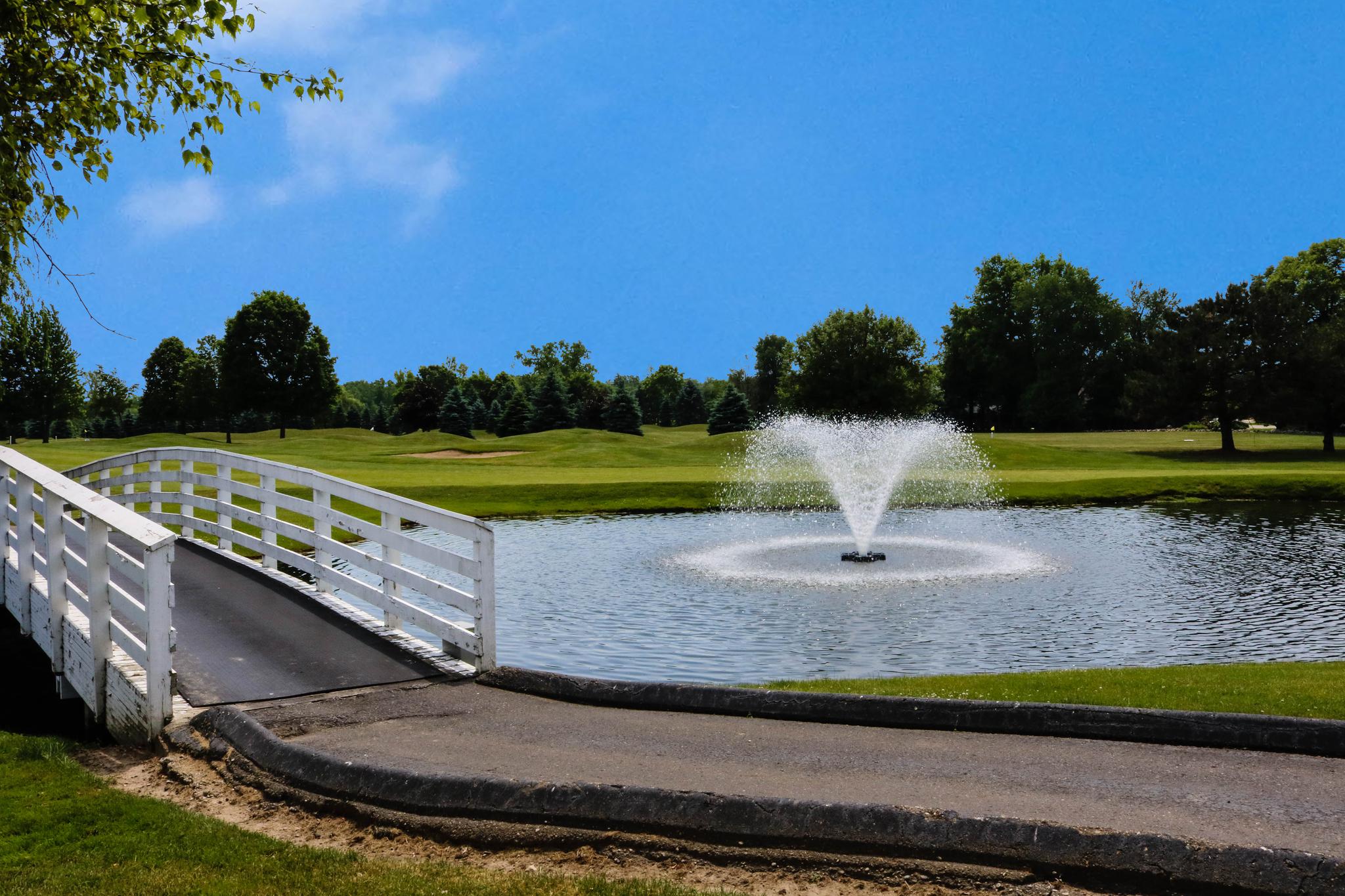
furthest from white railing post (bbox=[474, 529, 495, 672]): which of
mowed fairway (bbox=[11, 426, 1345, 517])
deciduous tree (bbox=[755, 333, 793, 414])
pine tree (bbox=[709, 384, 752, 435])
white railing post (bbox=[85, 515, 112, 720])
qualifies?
deciduous tree (bbox=[755, 333, 793, 414])

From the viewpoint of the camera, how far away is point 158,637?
8062 mm

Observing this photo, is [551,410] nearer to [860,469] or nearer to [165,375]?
[165,375]

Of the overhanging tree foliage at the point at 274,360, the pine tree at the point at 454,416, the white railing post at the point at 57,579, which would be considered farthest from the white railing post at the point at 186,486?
the pine tree at the point at 454,416

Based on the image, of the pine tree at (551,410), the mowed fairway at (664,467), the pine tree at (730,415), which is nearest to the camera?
the mowed fairway at (664,467)

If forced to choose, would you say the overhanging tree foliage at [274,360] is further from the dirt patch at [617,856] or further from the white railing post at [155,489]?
the dirt patch at [617,856]

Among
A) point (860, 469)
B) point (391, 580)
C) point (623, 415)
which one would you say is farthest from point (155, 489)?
point (623, 415)

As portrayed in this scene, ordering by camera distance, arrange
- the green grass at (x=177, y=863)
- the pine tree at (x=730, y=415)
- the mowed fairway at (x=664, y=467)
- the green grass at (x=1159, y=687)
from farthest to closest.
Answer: the pine tree at (x=730, y=415) < the mowed fairway at (x=664, y=467) < the green grass at (x=1159, y=687) < the green grass at (x=177, y=863)

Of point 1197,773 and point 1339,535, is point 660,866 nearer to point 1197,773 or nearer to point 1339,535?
point 1197,773

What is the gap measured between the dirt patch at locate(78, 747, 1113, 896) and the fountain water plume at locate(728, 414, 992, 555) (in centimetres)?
1607

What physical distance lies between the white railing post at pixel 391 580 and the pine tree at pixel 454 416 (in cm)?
9116

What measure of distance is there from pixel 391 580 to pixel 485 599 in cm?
177

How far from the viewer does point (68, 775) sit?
7.60 meters

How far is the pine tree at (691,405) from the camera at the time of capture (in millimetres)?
122938

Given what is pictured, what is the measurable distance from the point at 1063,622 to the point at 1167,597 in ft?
10.0
